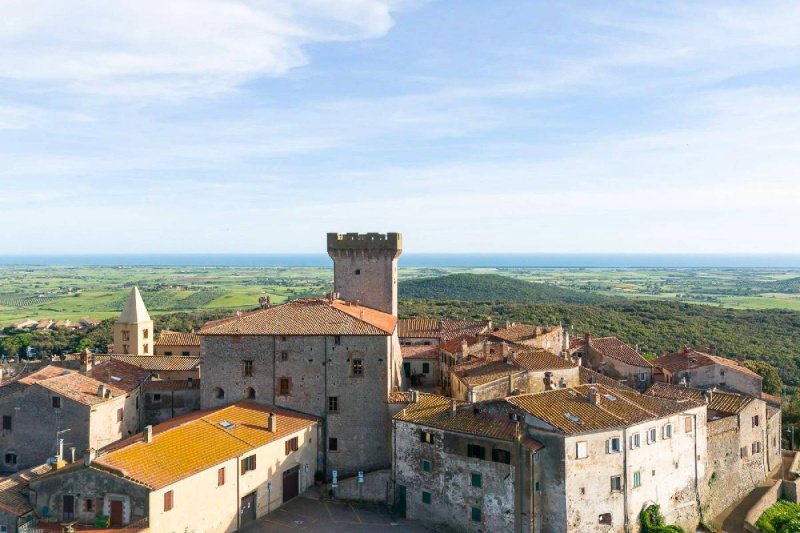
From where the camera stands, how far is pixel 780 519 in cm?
3750

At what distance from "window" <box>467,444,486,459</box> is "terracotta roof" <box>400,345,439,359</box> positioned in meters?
23.9

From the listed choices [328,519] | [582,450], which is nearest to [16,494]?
[328,519]

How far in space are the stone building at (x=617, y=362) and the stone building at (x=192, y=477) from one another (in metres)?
30.3

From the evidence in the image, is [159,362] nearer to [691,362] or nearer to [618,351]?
[618,351]

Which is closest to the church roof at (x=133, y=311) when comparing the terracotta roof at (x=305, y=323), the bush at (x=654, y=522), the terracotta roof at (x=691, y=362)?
the terracotta roof at (x=305, y=323)

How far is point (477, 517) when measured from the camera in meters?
32.0

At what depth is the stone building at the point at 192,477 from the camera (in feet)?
92.4

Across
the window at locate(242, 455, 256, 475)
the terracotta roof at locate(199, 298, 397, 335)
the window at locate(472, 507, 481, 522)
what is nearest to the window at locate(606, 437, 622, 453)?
the window at locate(472, 507, 481, 522)

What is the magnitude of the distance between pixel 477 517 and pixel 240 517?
12.2 meters

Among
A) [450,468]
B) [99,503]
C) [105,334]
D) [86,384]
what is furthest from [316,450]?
[105,334]

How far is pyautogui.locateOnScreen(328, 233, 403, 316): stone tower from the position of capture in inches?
2000

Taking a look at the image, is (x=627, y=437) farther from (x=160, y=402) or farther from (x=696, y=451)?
(x=160, y=402)

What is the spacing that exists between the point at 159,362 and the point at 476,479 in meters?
35.2

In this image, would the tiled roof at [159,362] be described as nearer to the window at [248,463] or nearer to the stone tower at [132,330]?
the stone tower at [132,330]
